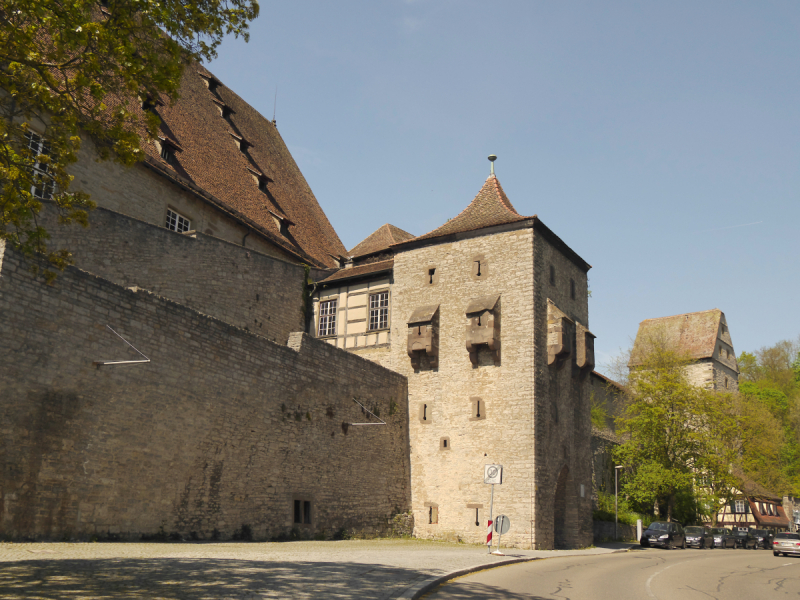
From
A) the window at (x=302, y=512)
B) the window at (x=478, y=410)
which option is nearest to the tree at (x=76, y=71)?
the window at (x=302, y=512)

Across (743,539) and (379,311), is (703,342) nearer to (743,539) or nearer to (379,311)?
(743,539)

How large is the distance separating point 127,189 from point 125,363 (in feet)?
31.6

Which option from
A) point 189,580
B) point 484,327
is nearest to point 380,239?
point 484,327

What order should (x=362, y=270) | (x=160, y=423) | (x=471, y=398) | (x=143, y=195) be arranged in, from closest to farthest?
(x=160, y=423), (x=143, y=195), (x=471, y=398), (x=362, y=270)

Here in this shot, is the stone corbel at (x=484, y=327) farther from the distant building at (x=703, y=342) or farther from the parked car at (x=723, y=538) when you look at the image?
the distant building at (x=703, y=342)

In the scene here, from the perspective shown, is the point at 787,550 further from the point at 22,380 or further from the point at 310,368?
the point at 22,380

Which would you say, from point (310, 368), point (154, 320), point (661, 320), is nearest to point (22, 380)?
point (154, 320)

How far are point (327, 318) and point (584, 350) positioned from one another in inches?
397

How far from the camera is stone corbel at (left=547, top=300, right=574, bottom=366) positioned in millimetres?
23094

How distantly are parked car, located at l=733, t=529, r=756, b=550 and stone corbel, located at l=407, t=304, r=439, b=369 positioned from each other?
21.8 metres

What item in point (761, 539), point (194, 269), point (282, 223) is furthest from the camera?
point (761, 539)

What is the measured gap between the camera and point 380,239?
107ft

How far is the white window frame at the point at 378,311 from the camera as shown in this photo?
26.2 metres

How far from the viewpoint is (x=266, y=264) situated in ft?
73.7
